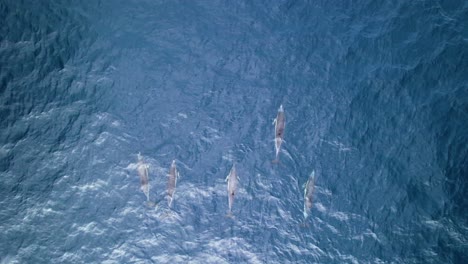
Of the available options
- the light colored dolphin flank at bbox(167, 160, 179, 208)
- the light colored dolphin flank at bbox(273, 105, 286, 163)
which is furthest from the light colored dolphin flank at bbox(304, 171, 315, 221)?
the light colored dolphin flank at bbox(167, 160, 179, 208)

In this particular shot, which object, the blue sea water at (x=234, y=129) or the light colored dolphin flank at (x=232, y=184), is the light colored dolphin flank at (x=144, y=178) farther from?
the light colored dolphin flank at (x=232, y=184)

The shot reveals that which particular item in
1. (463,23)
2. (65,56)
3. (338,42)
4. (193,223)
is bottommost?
(193,223)

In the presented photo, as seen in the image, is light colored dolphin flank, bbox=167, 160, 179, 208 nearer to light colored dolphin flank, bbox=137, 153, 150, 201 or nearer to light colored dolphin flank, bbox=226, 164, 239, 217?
light colored dolphin flank, bbox=137, 153, 150, 201

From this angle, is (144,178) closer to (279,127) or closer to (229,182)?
(229,182)

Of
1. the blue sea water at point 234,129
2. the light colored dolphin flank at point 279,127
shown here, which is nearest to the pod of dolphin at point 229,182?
the light colored dolphin flank at point 279,127

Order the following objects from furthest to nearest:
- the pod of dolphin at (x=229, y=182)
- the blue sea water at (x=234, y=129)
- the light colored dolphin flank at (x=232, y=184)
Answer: the blue sea water at (x=234, y=129)
the pod of dolphin at (x=229, y=182)
the light colored dolphin flank at (x=232, y=184)

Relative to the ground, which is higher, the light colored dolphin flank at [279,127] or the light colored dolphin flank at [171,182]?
the light colored dolphin flank at [279,127]

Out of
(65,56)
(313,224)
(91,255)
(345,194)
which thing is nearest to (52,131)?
(65,56)

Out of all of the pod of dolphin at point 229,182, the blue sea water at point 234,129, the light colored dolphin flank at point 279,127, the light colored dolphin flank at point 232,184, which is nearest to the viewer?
the light colored dolphin flank at point 232,184

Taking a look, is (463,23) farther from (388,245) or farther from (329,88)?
(388,245)
